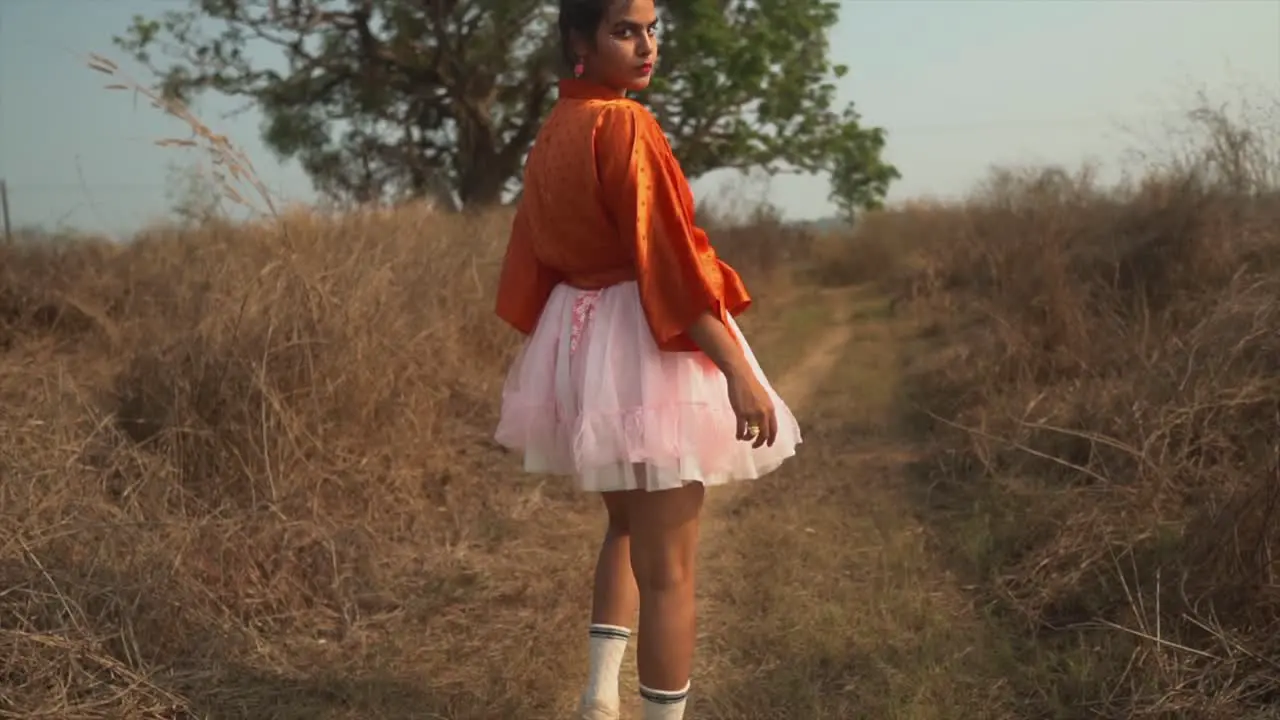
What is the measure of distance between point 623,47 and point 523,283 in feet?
1.62

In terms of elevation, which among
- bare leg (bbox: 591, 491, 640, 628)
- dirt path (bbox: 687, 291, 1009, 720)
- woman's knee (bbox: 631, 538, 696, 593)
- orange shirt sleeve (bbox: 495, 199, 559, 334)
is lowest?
dirt path (bbox: 687, 291, 1009, 720)

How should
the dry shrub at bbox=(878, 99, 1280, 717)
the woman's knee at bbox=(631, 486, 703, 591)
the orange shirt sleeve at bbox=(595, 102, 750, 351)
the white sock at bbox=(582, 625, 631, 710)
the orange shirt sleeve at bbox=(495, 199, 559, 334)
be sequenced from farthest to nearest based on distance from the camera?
the dry shrub at bbox=(878, 99, 1280, 717) < the white sock at bbox=(582, 625, 631, 710) < the orange shirt sleeve at bbox=(495, 199, 559, 334) < the woman's knee at bbox=(631, 486, 703, 591) < the orange shirt sleeve at bbox=(595, 102, 750, 351)

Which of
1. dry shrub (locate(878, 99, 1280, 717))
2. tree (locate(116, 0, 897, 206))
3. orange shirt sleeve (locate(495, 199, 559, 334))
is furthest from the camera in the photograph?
tree (locate(116, 0, 897, 206))

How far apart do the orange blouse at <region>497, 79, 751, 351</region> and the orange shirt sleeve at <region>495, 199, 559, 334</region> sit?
0.20 feet

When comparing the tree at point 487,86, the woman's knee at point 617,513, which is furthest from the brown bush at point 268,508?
the tree at point 487,86

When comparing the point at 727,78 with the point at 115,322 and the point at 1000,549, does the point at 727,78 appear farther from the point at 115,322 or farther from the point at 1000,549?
the point at 1000,549

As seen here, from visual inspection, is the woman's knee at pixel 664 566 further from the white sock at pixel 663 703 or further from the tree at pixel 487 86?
the tree at pixel 487 86

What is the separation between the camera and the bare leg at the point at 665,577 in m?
1.83

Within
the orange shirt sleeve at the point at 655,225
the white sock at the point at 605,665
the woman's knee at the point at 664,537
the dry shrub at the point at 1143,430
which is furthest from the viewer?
the dry shrub at the point at 1143,430

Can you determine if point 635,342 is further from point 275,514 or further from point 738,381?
point 275,514

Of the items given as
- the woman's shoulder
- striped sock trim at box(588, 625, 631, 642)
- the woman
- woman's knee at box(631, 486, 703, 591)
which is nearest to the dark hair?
the woman

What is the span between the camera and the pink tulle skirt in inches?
68.3

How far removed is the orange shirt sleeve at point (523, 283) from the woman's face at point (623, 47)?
32 cm

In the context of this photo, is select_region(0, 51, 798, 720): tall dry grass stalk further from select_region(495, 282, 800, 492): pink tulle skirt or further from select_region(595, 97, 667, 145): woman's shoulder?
select_region(595, 97, 667, 145): woman's shoulder
